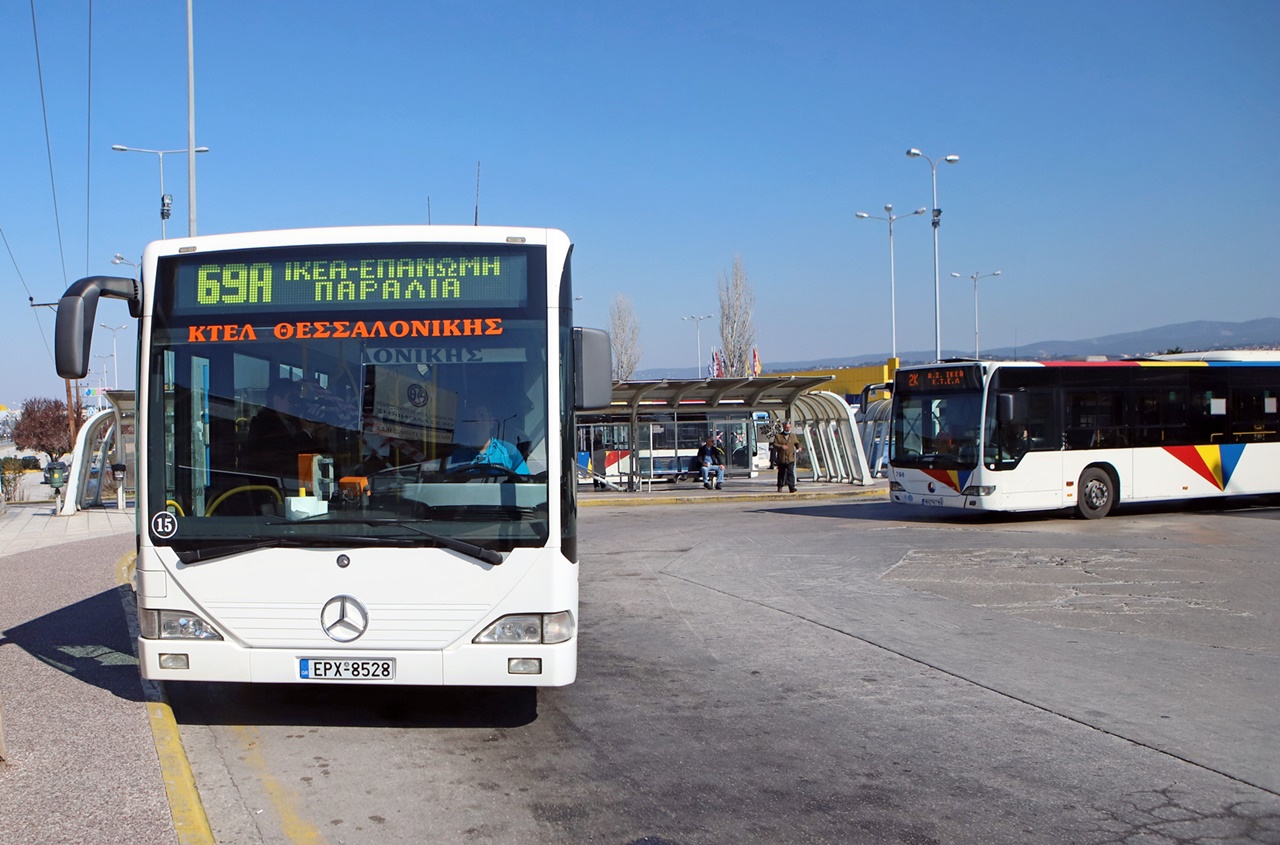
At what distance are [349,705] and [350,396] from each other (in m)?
2.19

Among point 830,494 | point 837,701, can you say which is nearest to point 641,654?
point 837,701

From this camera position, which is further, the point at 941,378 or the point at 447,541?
the point at 941,378

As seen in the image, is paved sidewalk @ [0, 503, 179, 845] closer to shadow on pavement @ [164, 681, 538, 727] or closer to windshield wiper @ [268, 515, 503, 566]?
shadow on pavement @ [164, 681, 538, 727]

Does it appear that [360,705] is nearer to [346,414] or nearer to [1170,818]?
[346,414]

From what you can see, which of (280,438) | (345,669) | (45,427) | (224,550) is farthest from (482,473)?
(45,427)

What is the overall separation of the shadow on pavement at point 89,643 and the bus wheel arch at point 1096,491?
15.3 metres

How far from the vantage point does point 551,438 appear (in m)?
6.03

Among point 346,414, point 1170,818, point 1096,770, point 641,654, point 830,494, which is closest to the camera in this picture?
point 1170,818

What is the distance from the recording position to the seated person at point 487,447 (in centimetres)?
603

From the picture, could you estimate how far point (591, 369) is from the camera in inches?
243

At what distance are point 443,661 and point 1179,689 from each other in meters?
4.94

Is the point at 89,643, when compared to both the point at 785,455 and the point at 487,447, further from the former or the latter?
the point at 785,455

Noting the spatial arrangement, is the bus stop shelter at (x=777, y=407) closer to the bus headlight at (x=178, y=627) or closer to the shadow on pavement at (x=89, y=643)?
the shadow on pavement at (x=89, y=643)

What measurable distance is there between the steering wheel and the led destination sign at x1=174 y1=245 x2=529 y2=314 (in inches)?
34.9
